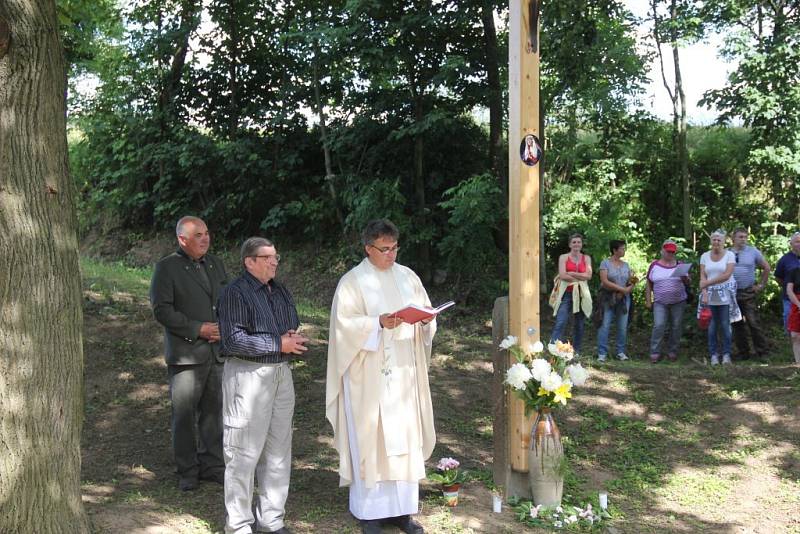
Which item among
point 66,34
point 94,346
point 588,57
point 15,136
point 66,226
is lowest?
point 94,346

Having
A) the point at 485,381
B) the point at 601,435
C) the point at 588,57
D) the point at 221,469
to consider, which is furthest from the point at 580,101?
the point at 221,469

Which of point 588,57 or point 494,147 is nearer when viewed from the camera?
point 588,57

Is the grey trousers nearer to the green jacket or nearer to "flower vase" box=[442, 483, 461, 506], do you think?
the green jacket

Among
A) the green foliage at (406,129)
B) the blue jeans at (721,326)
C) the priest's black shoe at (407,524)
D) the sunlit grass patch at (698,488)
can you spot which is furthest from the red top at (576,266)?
→ the priest's black shoe at (407,524)

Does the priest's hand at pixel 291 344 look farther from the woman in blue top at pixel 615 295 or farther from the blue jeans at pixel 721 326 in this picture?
the blue jeans at pixel 721 326

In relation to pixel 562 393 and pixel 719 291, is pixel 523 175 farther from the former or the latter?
pixel 719 291

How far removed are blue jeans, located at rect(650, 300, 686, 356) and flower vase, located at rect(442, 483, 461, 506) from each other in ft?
19.2

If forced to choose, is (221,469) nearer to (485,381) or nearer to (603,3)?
(485,381)

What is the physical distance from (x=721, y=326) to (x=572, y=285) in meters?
2.03

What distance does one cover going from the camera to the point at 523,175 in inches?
222

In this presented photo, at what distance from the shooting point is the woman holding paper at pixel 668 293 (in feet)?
34.7

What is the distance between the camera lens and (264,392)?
16.5 feet

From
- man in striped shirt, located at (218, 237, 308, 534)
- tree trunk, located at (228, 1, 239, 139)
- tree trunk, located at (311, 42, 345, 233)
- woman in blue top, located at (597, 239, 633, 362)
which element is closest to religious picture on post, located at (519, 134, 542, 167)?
man in striped shirt, located at (218, 237, 308, 534)

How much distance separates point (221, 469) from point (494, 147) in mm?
9866
